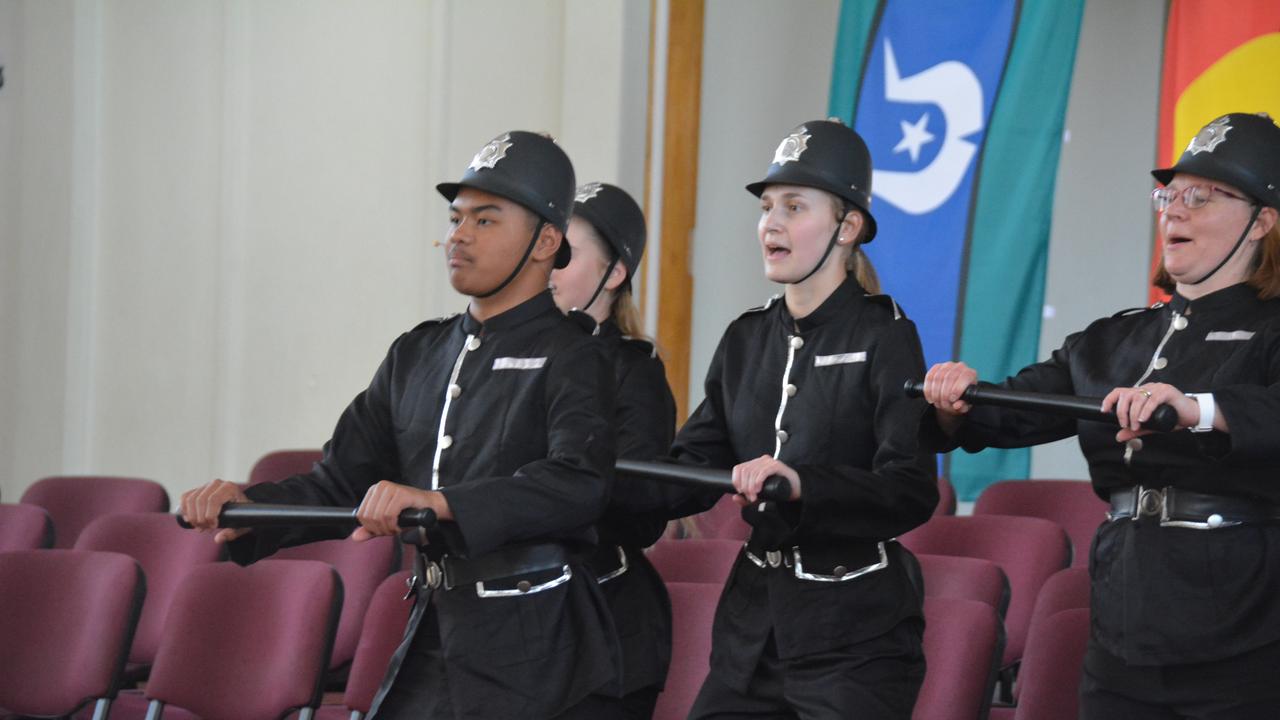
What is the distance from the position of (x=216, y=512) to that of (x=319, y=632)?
1.45 meters

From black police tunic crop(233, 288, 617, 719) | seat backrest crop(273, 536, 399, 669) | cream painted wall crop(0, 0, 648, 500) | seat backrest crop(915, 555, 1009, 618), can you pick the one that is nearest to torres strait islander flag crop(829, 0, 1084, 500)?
seat backrest crop(915, 555, 1009, 618)

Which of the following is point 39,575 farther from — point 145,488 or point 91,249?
point 91,249

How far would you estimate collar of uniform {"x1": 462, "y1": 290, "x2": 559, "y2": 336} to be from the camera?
3.00m

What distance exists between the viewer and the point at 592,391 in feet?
9.39

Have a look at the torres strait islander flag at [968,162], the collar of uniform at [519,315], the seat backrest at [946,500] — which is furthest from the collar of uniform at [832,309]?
the torres strait islander flag at [968,162]

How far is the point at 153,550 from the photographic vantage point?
5348 mm

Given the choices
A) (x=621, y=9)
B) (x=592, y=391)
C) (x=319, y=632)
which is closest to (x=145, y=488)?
(x=319, y=632)

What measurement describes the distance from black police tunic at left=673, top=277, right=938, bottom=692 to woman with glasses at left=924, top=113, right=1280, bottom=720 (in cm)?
15

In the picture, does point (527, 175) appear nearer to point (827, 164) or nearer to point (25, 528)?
point (827, 164)

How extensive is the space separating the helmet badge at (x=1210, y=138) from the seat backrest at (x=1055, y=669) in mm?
1105

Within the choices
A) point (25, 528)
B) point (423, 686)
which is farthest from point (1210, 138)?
point (25, 528)

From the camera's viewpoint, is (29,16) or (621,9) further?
(29,16)

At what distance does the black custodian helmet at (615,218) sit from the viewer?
158 inches

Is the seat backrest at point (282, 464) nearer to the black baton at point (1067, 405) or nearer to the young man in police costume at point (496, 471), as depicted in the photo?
the young man in police costume at point (496, 471)
